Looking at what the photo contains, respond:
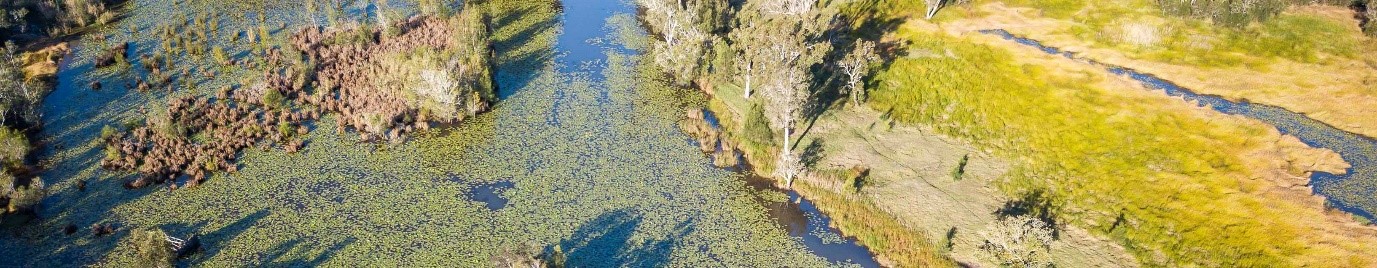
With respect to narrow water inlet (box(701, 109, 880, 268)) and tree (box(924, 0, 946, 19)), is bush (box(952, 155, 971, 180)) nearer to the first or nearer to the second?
narrow water inlet (box(701, 109, 880, 268))

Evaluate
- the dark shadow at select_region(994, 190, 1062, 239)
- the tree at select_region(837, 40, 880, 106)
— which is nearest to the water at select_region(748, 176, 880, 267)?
the dark shadow at select_region(994, 190, 1062, 239)

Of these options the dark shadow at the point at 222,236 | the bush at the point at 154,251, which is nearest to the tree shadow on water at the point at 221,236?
the dark shadow at the point at 222,236

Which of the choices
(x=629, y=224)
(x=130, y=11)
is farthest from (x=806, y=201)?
(x=130, y=11)

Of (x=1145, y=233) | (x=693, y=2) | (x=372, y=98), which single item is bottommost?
(x=1145, y=233)

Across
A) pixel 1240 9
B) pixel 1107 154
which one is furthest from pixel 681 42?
pixel 1240 9

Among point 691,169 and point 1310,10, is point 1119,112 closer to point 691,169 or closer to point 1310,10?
point 691,169
